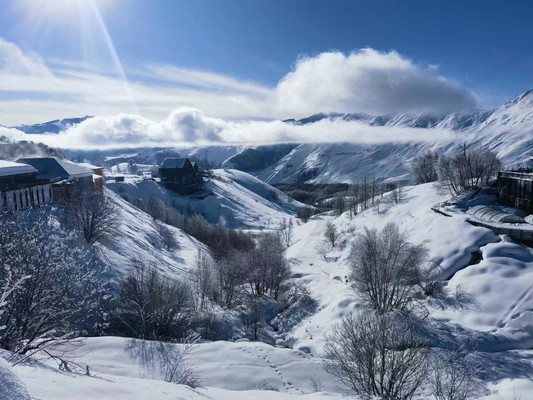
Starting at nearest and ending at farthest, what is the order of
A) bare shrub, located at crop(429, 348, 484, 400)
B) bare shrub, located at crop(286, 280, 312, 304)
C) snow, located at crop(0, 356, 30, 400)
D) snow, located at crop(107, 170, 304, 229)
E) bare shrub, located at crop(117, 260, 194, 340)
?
snow, located at crop(0, 356, 30, 400) < bare shrub, located at crop(429, 348, 484, 400) < bare shrub, located at crop(117, 260, 194, 340) < bare shrub, located at crop(286, 280, 312, 304) < snow, located at crop(107, 170, 304, 229)

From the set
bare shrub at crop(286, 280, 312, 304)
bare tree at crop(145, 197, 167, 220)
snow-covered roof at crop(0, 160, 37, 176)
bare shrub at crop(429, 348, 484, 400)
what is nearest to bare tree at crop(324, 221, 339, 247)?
bare shrub at crop(286, 280, 312, 304)

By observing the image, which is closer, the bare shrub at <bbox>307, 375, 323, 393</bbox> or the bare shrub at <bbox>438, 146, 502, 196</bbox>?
the bare shrub at <bbox>307, 375, 323, 393</bbox>

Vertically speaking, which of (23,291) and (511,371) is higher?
(23,291)

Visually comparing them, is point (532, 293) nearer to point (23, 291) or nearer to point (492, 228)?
point (492, 228)

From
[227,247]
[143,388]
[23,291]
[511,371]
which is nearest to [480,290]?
[511,371]

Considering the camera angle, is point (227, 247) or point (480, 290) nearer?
point (480, 290)

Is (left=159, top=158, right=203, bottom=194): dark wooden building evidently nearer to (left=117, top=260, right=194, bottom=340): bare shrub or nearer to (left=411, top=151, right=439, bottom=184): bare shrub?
(left=411, top=151, right=439, bottom=184): bare shrub
